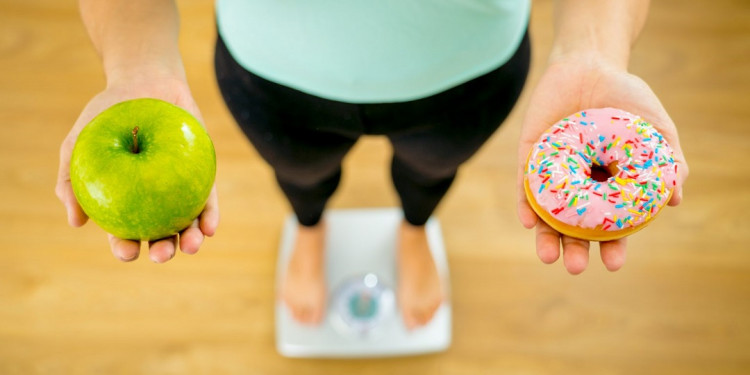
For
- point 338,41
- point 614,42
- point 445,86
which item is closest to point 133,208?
point 338,41

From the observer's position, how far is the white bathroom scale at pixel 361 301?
1515 millimetres

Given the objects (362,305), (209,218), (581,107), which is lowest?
(362,305)

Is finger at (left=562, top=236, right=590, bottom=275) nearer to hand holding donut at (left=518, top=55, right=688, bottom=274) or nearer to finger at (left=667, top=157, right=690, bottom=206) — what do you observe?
hand holding donut at (left=518, top=55, right=688, bottom=274)

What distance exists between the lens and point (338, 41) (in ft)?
2.60

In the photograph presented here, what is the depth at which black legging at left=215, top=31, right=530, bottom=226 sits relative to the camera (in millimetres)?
892

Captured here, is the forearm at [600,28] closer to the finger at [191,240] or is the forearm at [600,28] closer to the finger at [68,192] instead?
the finger at [191,240]

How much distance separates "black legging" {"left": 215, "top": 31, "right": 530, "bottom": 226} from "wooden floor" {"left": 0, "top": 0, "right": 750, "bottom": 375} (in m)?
0.63

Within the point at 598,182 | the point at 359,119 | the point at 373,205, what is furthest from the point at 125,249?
the point at 373,205

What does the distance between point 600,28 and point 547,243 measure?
324mm

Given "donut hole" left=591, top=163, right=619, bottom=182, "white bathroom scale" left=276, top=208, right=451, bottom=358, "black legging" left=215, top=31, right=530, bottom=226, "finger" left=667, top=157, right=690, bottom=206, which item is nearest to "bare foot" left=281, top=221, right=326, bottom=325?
"white bathroom scale" left=276, top=208, right=451, bottom=358

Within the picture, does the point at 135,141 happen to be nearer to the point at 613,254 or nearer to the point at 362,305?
the point at 613,254

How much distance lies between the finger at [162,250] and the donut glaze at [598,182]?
498mm

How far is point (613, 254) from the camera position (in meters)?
0.87

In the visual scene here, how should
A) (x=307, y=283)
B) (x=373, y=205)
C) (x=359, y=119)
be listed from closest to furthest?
(x=359, y=119), (x=307, y=283), (x=373, y=205)
